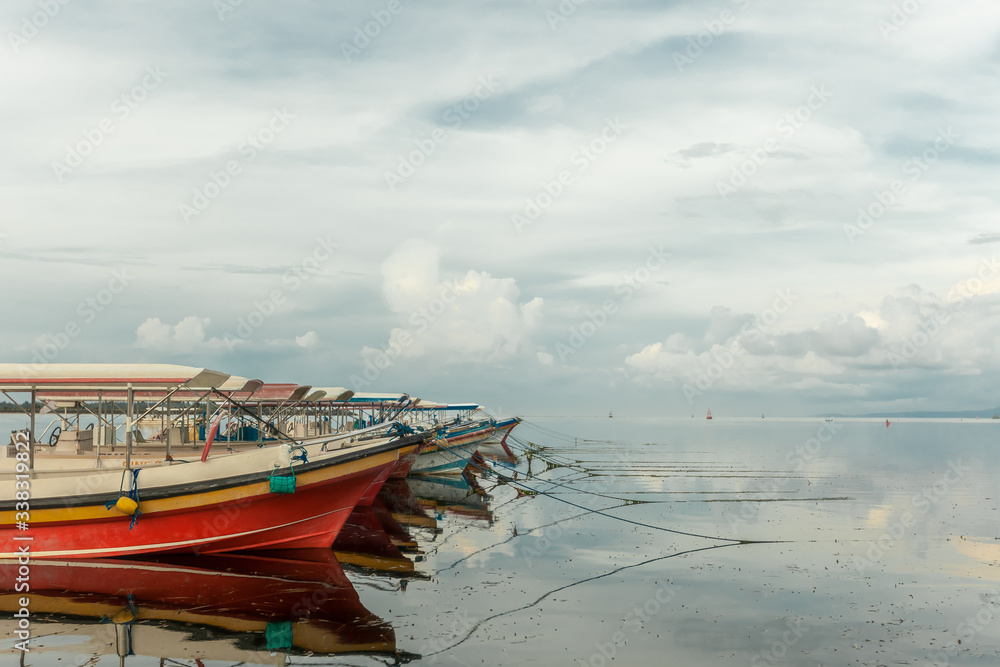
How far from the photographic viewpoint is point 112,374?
1762 centimetres

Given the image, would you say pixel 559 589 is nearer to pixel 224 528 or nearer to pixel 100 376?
pixel 224 528

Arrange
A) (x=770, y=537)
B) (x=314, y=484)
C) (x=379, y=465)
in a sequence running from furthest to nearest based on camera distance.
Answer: (x=770, y=537)
(x=379, y=465)
(x=314, y=484)

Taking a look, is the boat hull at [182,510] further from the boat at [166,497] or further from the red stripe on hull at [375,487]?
Answer: the red stripe on hull at [375,487]

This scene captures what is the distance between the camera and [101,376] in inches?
687

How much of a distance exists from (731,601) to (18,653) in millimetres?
12134

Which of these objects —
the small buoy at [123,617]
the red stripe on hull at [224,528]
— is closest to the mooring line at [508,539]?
the red stripe on hull at [224,528]

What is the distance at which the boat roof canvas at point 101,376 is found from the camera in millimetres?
16922

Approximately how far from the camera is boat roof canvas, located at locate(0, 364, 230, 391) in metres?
16.9

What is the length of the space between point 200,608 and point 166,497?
379 cm

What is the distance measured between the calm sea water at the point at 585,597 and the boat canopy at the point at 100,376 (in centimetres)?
417

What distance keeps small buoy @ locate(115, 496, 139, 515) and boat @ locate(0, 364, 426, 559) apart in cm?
2

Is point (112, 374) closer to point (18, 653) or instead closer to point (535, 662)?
point (18, 653)

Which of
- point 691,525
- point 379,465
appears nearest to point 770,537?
point 691,525

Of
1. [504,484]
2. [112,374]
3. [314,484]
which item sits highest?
[112,374]
